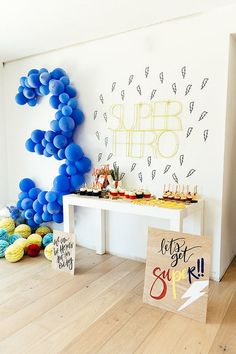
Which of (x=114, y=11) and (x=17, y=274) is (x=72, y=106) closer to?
(x=114, y=11)

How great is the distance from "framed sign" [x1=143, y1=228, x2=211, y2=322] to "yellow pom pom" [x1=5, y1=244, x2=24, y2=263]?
4.46 feet

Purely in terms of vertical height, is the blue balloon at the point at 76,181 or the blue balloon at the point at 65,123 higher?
the blue balloon at the point at 65,123

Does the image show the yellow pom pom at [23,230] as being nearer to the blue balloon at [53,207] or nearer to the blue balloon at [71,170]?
the blue balloon at [53,207]

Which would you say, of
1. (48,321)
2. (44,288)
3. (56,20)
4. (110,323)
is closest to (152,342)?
(110,323)

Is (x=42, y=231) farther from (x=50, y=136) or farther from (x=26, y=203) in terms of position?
(x=50, y=136)

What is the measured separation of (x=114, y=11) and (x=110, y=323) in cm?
228

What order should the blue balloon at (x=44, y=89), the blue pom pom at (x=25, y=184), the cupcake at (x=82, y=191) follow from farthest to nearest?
the blue pom pom at (x=25, y=184) < the blue balloon at (x=44, y=89) < the cupcake at (x=82, y=191)

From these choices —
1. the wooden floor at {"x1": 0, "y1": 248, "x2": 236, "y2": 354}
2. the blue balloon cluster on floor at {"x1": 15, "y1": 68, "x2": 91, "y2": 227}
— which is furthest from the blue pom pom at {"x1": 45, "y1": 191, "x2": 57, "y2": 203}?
the wooden floor at {"x1": 0, "y1": 248, "x2": 236, "y2": 354}

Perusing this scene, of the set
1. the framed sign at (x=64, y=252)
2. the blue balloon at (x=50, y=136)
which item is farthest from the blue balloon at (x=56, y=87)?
the framed sign at (x=64, y=252)

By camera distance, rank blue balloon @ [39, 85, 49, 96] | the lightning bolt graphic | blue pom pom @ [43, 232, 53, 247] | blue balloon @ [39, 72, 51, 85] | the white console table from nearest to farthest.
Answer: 1. the lightning bolt graphic
2. the white console table
3. blue balloon @ [39, 72, 51, 85]
4. blue balloon @ [39, 85, 49, 96]
5. blue pom pom @ [43, 232, 53, 247]

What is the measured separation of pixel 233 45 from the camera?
7.48 ft

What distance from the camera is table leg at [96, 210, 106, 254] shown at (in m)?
2.93

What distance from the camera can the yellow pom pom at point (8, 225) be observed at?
10.5ft

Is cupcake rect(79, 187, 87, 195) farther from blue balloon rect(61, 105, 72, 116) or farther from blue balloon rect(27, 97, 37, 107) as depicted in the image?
blue balloon rect(27, 97, 37, 107)
